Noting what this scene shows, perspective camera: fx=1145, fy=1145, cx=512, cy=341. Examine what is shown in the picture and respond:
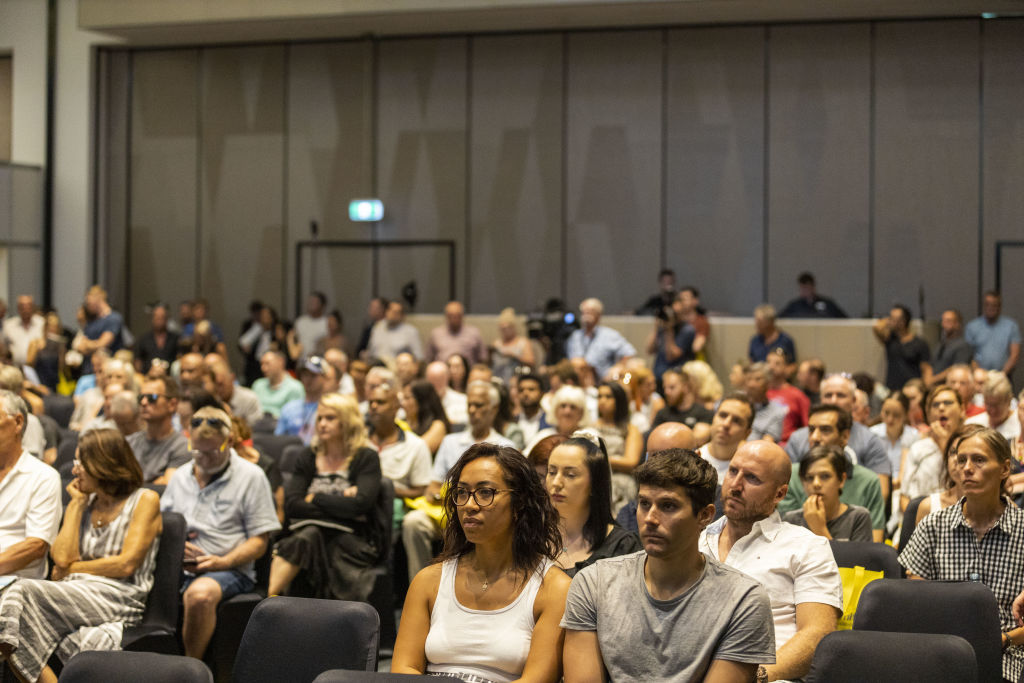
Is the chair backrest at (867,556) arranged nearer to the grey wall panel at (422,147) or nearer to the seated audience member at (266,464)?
the seated audience member at (266,464)

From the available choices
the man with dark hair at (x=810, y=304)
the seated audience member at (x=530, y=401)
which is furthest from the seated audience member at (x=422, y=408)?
the man with dark hair at (x=810, y=304)

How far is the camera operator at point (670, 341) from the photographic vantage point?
10570mm

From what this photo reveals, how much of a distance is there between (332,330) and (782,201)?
17.0ft

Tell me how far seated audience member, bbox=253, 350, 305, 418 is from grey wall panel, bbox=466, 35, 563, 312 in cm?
493

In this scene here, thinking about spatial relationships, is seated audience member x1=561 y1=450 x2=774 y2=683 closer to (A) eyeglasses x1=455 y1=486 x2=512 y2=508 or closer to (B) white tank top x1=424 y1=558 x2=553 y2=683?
(B) white tank top x1=424 y1=558 x2=553 y2=683

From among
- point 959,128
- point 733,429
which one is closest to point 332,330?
point 959,128

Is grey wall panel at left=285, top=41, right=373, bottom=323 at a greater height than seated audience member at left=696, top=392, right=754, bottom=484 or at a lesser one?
greater

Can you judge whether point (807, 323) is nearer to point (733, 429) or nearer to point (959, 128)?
point (959, 128)

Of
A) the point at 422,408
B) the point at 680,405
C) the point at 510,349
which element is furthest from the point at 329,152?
the point at 680,405

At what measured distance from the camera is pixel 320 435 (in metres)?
5.28

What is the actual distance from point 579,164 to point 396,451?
25.6 ft

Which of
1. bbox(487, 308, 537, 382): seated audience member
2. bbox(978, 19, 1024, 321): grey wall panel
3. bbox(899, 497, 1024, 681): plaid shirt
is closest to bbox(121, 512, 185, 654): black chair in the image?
bbox(899, 497, 1024, 681): plaid shirt

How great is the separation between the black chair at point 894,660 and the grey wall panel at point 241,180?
11.8 meters

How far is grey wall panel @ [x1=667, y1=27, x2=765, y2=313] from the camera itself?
12.8m
